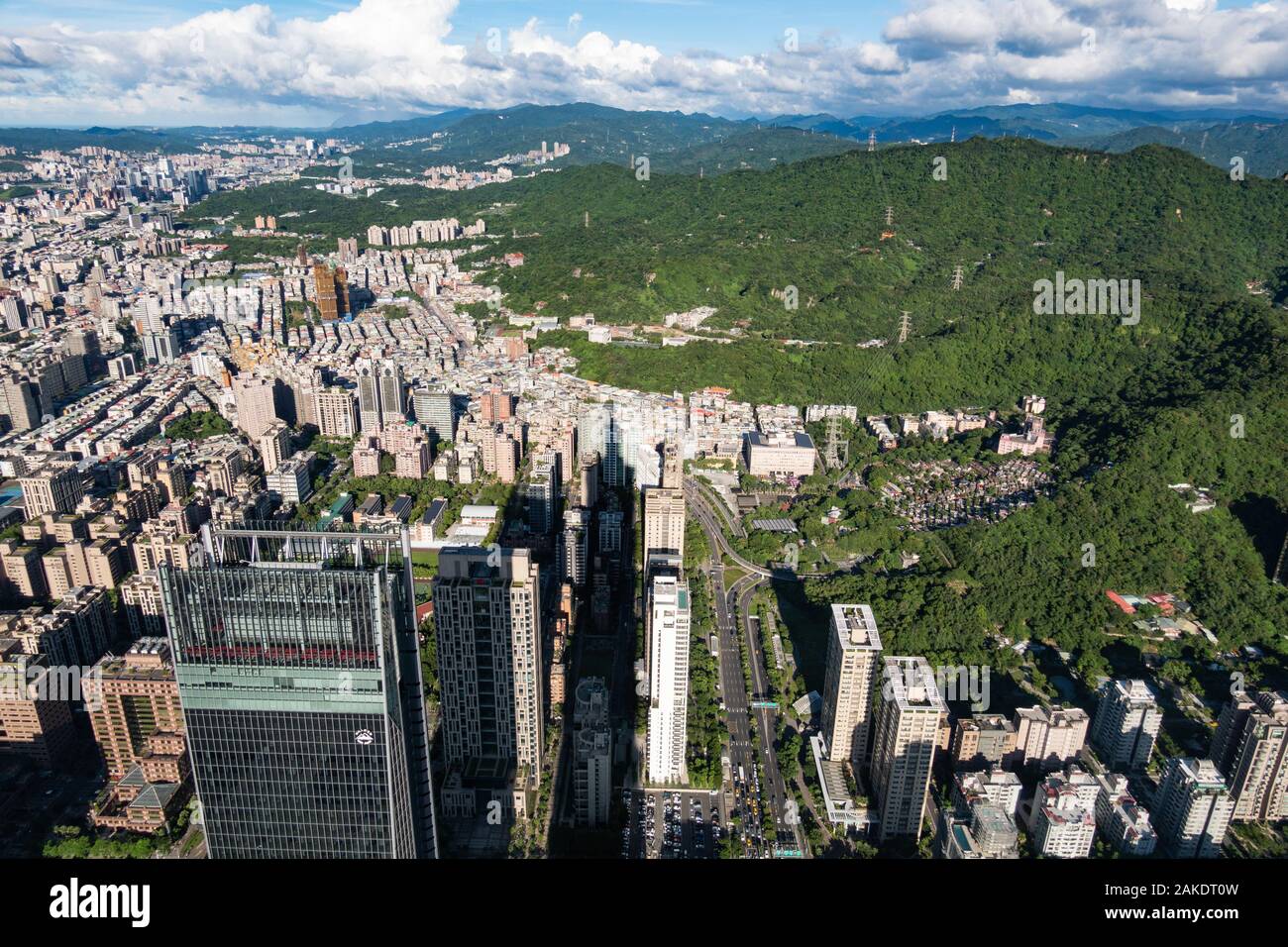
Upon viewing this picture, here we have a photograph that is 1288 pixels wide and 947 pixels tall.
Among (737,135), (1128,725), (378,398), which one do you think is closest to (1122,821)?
(1128,725)

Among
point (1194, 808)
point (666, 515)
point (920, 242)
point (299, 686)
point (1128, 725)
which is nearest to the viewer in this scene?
point (299, 686)

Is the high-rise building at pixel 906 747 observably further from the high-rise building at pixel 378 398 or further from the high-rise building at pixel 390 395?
the high-rise building at pixel 390 395

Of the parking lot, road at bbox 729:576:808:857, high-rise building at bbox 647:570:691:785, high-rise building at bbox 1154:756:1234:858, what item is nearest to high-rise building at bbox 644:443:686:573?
road at bbox 729:576:808:857

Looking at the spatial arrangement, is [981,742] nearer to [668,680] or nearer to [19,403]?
[668,680]

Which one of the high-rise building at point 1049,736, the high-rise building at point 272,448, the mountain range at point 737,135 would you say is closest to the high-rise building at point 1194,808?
the high-rise building at point 1049,736

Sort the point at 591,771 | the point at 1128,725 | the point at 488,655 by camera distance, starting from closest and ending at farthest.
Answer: the point at 591,771 → the point at 488,655 → the point at 1128,725

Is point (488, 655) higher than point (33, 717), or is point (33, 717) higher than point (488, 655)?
point (488, 655)
